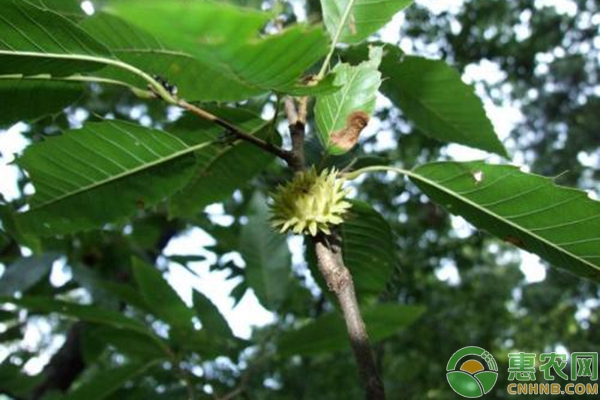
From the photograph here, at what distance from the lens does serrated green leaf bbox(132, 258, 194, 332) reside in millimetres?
1740

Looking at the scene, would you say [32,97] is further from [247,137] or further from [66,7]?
[247,137]

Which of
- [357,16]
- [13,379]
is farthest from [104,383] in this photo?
[357,16]

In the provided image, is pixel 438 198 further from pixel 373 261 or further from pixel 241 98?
pixel 241 98

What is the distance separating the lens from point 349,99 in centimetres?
100

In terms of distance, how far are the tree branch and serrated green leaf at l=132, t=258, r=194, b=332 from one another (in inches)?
35.9

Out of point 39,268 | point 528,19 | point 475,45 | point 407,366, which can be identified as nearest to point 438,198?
point 39,268

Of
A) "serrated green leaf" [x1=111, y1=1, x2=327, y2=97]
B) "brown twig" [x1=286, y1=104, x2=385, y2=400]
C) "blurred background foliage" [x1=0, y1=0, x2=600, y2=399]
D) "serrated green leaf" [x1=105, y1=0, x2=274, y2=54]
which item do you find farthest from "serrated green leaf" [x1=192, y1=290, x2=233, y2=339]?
"serrated green leaf" [x1=105, y1=0, x2=274, y2=54]

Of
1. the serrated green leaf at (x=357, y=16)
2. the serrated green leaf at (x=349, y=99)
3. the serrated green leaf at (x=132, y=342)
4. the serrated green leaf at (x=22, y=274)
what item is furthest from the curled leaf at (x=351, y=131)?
the serrated green leaf at (x=22, y=274)

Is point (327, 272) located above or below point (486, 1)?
below

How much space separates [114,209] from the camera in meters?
1.25

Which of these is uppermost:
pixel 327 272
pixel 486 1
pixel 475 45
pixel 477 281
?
pixel 486 1

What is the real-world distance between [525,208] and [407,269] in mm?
3795

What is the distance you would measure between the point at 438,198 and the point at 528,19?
4512 mm

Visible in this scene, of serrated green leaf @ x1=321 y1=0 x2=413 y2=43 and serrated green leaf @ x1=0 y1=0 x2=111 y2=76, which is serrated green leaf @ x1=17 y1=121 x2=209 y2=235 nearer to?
serrated green leaf @ x1=0 y1=0 x2=111 y2=76
